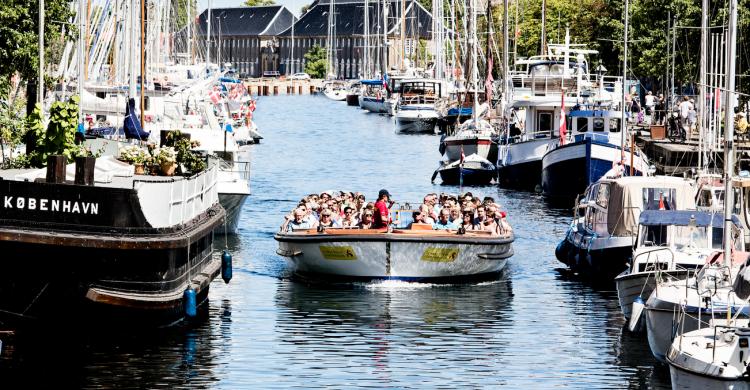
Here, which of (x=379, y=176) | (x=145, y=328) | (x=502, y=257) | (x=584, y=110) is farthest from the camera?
(x=379, y=176)

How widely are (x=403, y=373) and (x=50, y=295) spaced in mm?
5803

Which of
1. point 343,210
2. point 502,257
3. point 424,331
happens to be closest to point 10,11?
point 343,210

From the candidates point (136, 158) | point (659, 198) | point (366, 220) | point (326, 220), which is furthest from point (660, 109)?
point (136, 158)

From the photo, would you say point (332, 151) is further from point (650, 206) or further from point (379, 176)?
point (650, 206)

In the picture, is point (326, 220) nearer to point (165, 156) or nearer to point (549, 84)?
point (165, 156)

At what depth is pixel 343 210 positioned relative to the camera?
35.6 m

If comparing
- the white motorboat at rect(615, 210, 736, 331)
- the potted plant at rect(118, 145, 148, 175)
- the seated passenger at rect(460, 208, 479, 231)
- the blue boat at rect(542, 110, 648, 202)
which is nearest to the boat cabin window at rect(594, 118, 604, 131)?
the blue boat at rect(542, 110, 648, 202)

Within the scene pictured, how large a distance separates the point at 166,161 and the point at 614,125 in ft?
116

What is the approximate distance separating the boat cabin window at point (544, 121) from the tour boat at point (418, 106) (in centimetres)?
4640

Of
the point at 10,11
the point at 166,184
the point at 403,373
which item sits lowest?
the point at 403,373

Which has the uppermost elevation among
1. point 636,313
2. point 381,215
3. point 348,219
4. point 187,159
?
point 187,159

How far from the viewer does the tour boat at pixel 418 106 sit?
11294 centimetres

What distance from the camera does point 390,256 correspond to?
109 ft

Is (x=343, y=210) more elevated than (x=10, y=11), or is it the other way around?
(x=10, y=11)
